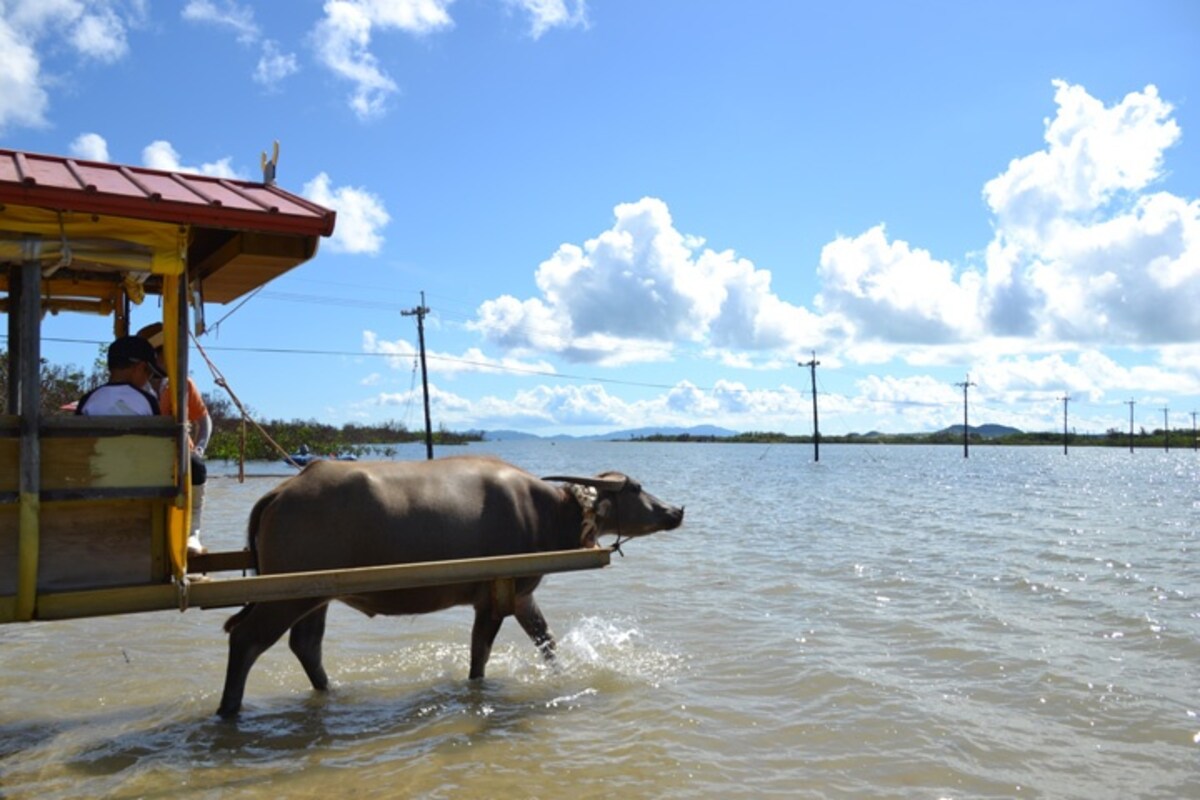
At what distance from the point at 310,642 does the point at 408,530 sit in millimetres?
1353

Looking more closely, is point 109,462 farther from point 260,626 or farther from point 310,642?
point 310,642

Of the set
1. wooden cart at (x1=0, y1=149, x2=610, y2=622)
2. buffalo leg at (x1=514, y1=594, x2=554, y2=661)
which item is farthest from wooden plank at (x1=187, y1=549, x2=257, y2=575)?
buffalo leg at (x1=514, y1=594, x2=554, y2=661)

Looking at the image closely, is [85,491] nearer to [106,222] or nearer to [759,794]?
[106,222]

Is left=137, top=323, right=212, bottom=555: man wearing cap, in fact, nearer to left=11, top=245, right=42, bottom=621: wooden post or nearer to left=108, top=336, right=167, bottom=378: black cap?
left=108, top=336, right=167, bottom=378: black cap

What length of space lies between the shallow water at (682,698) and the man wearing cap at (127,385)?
2.00 m

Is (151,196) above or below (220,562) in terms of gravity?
above

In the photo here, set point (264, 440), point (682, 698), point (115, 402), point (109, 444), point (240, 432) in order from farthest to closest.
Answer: point (264, 440), point (240, 432), point (682, 698), point (115, 402), point (109, 444)

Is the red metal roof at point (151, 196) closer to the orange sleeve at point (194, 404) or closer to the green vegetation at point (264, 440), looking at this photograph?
the orange sleeve at point (194, 404)

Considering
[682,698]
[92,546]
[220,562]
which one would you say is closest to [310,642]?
[220,562]

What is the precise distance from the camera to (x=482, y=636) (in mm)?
6691

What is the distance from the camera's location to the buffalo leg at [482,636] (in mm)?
6518

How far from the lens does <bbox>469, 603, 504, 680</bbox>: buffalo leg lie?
6518mm

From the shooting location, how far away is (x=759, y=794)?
196 inches

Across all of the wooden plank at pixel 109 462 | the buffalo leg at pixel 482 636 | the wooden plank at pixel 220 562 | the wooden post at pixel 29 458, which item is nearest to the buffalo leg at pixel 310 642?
the wooden plank at pixel 220 562
